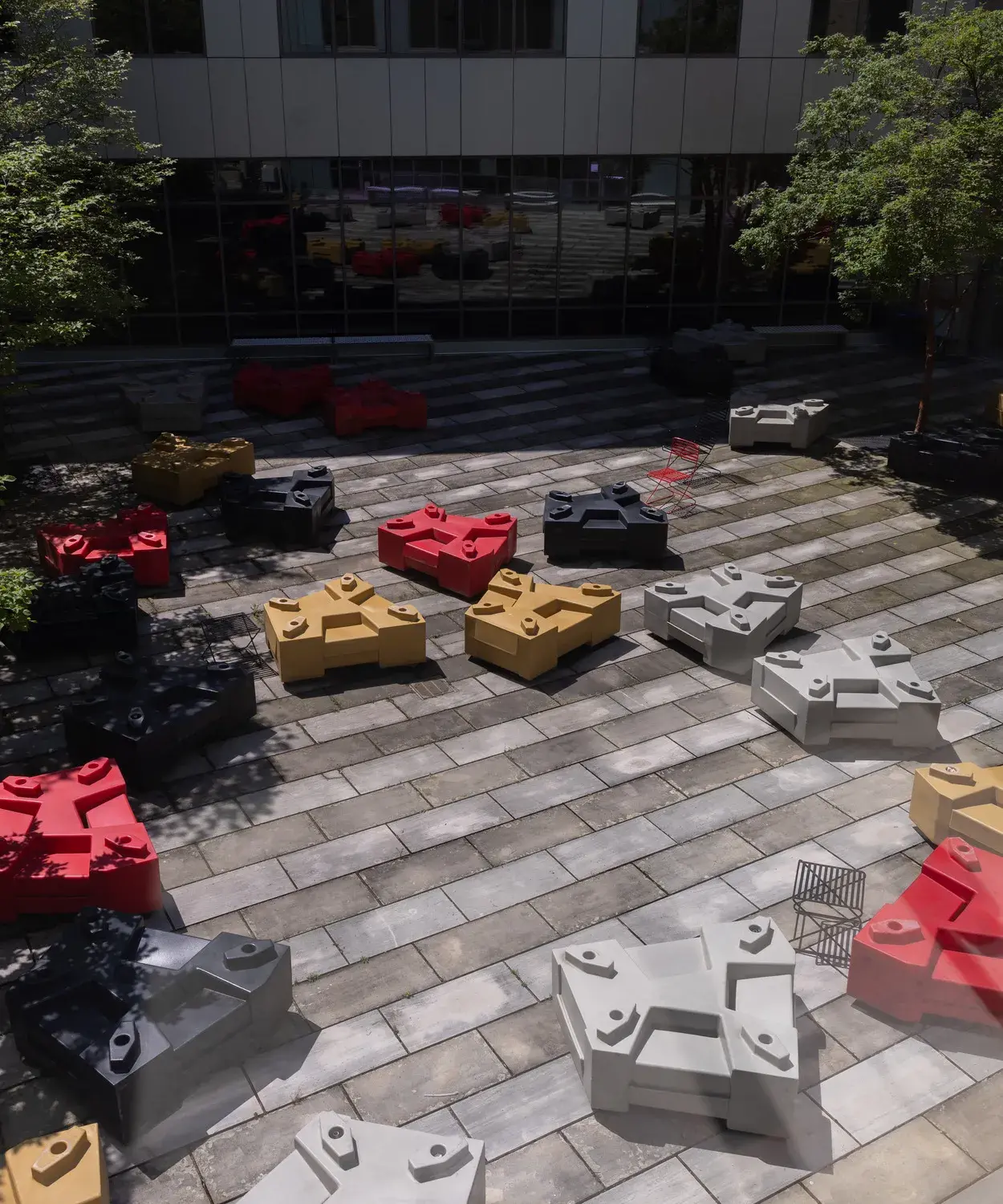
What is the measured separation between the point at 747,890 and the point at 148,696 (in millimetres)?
6852

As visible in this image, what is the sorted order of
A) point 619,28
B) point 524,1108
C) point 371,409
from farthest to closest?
point 619,28
point 371,409
point 524,1108

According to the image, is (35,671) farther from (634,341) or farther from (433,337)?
(634,341)

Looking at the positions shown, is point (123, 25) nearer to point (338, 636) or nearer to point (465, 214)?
point (465, 214)

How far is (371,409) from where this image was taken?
2375 cm

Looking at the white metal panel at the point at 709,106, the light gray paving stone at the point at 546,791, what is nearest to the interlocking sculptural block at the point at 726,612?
the light gray paving stone at the point at 546,791

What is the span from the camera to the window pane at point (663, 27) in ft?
89.7

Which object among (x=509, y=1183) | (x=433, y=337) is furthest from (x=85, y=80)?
(x=509, y=1183)

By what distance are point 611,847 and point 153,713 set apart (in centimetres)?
520

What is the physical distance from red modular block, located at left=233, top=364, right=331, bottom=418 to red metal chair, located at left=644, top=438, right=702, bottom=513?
732 cm

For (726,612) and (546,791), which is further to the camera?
(726,612)

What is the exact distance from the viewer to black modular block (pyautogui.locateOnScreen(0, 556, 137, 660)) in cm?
1559

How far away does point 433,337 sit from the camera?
3017 centimetres

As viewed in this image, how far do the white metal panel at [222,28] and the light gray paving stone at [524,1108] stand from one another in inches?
941

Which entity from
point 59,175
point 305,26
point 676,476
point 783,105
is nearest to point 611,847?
point 676,476
